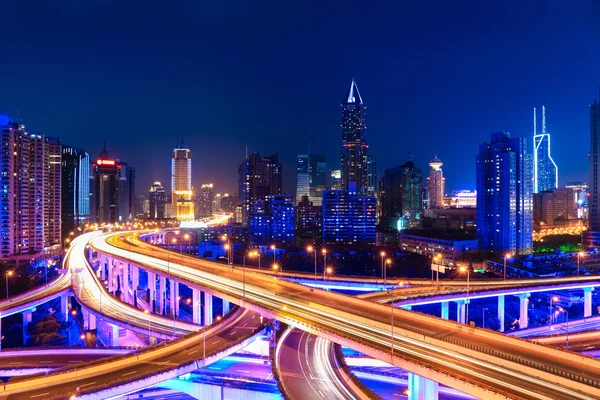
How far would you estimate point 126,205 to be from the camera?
150250 millimetres

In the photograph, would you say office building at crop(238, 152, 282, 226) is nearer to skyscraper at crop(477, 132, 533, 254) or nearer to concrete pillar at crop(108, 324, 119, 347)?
skyscraper at crop(477, 132, 533, 254)

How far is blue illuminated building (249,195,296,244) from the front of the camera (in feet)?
319

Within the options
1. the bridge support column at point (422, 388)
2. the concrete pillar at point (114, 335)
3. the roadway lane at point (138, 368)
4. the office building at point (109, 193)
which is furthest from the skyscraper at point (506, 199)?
the office building at point (109, 193)

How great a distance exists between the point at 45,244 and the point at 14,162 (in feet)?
48.1

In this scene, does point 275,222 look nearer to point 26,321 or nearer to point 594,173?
point 26,321

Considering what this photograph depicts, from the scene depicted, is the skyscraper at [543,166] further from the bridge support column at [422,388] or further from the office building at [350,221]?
the bridge support column at [422,388]

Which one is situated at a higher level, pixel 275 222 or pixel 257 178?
pixel 257 178

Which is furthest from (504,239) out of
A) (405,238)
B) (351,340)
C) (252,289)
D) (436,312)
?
(351,340)

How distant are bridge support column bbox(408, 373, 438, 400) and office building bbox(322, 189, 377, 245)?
79.3m

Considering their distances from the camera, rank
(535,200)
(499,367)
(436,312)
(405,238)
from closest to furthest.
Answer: (499,367)
(436,312)
(405,238)
(535,200)

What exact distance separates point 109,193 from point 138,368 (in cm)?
13342

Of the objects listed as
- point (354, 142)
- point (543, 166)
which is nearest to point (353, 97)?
point (354, 142)

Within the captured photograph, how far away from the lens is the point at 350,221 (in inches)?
3885

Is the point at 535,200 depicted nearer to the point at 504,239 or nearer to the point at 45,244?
the point at 504,239
